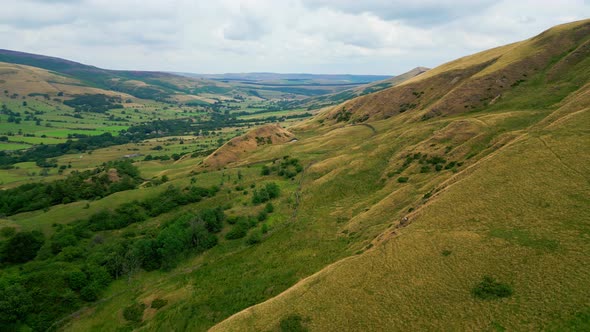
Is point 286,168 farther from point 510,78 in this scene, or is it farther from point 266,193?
point 510,78

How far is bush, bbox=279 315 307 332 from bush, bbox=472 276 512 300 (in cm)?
1944

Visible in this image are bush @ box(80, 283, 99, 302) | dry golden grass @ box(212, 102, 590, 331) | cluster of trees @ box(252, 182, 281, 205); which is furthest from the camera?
cluster of trees @ box(252, 182, 281, 205)

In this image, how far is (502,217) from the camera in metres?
42.6

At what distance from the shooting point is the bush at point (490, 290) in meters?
31.9

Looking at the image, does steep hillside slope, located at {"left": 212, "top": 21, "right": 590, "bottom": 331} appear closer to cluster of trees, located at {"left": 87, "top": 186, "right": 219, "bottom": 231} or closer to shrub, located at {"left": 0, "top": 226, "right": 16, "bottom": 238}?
cluster of trees, located at {"left": 87, "top": 186, "right": 219, "bottom": 231}

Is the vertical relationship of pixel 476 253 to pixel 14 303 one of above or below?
above

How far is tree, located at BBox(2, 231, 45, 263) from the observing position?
75688mm

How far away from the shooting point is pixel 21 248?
251ft

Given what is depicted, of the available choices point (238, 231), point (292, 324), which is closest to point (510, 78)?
point (238, 231)

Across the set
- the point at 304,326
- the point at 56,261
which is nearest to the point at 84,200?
the point at 56,261

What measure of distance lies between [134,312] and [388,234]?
167ft

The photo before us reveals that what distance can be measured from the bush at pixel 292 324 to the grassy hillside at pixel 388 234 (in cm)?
17

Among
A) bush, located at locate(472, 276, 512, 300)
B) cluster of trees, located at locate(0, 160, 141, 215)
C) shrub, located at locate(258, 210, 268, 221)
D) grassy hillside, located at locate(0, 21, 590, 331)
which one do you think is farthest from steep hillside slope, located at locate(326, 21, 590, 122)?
cluster of trees, located at locate(0, 160, 141, 215)

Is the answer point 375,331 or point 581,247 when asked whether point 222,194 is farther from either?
point 581,247
